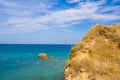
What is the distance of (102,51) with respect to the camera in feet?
48.9

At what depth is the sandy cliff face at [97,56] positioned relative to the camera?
43.8 feet

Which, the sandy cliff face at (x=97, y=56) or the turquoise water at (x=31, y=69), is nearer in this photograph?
the sandy cliff face at (x=97, y=56)

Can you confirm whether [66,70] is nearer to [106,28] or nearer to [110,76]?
[110,76]

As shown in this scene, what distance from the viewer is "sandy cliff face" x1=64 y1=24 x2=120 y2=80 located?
43.8 ft

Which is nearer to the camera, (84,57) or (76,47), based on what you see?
(84,57)

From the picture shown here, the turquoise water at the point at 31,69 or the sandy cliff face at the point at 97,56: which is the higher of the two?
the sandy cliff face at the point at 97,56

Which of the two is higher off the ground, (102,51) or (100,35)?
(100,35)

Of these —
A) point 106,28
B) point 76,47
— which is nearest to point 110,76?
point 76,47

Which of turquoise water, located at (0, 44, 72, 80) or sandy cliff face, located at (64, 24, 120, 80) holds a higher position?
sandy cliff face, located at (64, 24, 120, 80)

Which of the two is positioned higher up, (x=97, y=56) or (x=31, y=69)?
(x=97, y=56)

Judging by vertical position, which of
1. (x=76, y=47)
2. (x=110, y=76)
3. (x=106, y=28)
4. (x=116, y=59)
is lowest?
(x=110, y=76)

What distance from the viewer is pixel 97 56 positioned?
14383 millimetres

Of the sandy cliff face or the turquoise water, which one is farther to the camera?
the turquoise water

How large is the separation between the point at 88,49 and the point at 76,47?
1345 millimetres
